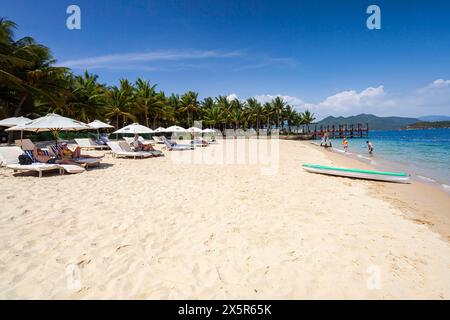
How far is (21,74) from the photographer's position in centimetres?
2078

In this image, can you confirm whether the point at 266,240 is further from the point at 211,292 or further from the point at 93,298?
the point at 93,298

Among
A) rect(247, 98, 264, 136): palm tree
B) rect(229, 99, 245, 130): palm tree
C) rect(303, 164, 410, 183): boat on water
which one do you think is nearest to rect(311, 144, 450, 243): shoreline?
rect(303, 164, 410, 183): boat on water

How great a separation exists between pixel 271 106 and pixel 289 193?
56548 millimetres

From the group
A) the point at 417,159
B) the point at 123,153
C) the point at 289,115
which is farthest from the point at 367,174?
the point at 289,115

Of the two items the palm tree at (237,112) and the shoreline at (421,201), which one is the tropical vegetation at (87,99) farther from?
the shoreline at (421,201)

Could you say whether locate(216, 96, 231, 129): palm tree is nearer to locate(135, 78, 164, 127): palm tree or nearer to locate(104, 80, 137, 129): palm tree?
locate(135, 78, 164, 127): palm tree

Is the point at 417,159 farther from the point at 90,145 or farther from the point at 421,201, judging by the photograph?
the point at 90,145

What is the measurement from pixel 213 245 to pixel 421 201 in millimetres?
6840

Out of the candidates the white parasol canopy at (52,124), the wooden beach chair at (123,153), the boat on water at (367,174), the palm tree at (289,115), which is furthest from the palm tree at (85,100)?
the palm tree at (289,115)

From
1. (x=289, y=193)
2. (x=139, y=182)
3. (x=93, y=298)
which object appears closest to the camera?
(x=93, y=298)

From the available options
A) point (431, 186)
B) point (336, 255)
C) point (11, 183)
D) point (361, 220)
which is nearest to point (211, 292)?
point (336, 255)

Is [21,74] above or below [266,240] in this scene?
above

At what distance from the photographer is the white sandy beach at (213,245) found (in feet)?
9.00

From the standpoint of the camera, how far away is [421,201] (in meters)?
7.07
